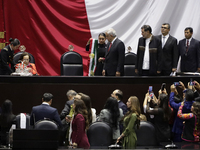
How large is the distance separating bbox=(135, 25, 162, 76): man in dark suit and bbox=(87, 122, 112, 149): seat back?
2.06 m

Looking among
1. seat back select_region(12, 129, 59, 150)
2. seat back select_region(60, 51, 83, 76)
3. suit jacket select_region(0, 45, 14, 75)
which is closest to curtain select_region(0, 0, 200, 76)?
seat back select_region(60, 51, 83, 76)

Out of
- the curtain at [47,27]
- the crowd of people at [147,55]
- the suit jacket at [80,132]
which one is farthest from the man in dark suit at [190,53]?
the suit jacket at [80,132]

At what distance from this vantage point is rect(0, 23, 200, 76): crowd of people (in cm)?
680

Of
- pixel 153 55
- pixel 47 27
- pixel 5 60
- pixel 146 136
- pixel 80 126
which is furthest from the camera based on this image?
pixel 47 27

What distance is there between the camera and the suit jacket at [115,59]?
682cm

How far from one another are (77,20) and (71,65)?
2309 mm

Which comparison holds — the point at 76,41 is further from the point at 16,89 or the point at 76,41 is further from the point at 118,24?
the point at 16,89

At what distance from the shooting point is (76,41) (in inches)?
380

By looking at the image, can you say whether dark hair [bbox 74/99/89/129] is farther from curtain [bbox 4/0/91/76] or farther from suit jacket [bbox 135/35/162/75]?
curtain [bbox 4/0/91/76]

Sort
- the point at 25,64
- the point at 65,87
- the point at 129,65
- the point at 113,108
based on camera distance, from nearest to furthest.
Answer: the point at 113,108 < the point at 65,87 < the point at 25,64 < the point at 129,65

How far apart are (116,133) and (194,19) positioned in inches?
192

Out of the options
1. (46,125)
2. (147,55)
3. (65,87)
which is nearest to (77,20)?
(147,55)

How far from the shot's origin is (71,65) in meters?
7.67

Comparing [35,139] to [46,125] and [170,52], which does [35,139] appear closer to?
[46,125]
